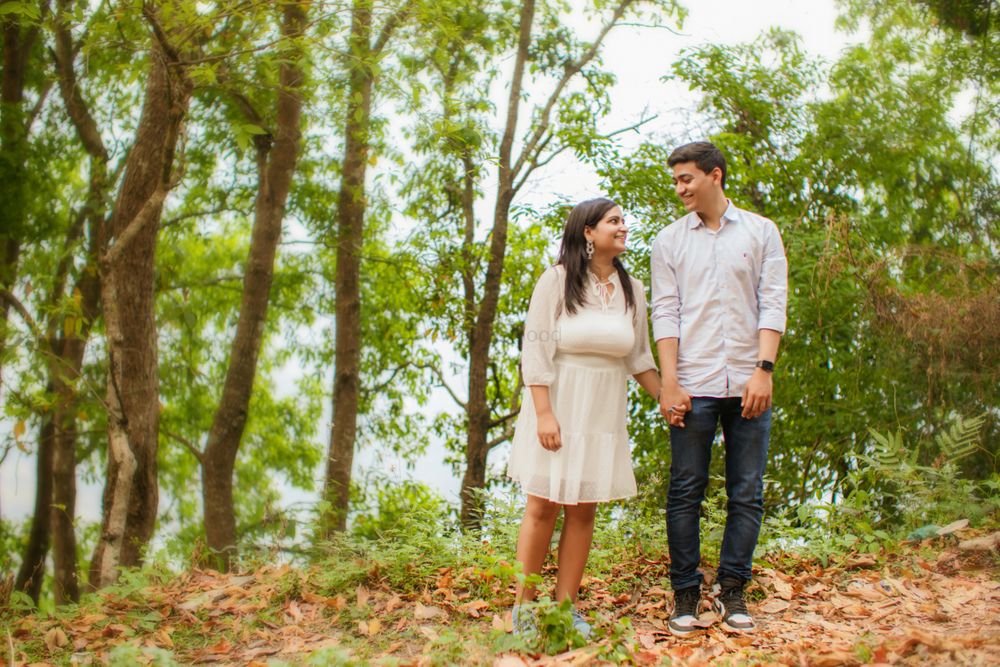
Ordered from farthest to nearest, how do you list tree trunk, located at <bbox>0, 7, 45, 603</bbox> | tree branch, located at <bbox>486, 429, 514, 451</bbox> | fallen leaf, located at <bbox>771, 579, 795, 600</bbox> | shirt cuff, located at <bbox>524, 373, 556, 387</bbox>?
1. tree branch, located at <bbox>486, 429, 514, 451</bbox>
2. tree trunk, located at <bbox>0, 7, 45, 603</bbox>
3. fallen leaf, located at <bbox>771, 579, 795, 600</bbox>
4. shirt cuff, located at <bbox>524, 373, 556, 387</bbox>

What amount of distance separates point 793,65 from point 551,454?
12.5 meters

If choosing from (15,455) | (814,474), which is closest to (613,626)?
(814,474)

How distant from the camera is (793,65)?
1485 cm

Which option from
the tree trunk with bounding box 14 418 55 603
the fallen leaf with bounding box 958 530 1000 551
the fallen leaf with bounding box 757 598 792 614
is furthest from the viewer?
the tree trunk with bounding box 14 418 55 603

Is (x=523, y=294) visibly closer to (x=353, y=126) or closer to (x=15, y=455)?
(x=353, y=126)

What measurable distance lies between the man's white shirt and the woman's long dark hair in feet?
0.83

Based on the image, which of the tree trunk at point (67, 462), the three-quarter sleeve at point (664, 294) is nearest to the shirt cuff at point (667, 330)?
the three-quarter sleeve at point (664, 294)

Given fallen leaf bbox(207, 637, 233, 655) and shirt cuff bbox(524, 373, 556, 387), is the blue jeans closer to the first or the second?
shirt cuff bbox(524, 373, 556, 387)

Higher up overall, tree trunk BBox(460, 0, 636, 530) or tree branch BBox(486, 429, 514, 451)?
tree trunk BBox(460, 0, 636, 530)

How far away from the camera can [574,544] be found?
4.18 metres

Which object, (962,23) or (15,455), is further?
(962,23)

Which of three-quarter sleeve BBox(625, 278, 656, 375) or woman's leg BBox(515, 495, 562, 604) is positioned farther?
three-quarter sleeve BBox(625, 278, 656, 375)

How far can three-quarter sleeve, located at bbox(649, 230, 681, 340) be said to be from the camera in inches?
171

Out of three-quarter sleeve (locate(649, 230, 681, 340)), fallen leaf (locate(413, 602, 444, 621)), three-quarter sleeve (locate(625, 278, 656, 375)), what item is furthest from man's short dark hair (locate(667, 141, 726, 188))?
fallen leaf (locate(413, 602, 444, 621))
